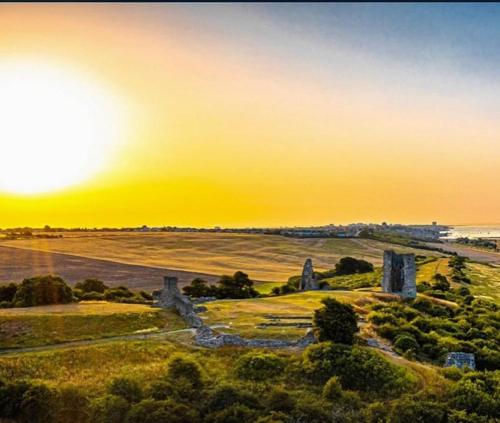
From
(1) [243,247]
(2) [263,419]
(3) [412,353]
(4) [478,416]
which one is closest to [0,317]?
(2) [263,419]

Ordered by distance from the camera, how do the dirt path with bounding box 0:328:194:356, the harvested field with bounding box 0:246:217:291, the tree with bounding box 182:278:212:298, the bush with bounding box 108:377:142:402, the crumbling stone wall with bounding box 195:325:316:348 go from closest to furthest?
the bush with bounding box 108:377:142:402, the dirt path with bounding box 0:328:194:356, the crumbling stone wall with bounding box 195:325:316:348, the tree with bounding box 182:278:212:298, the harvested field with bounding box 0:246:217:291

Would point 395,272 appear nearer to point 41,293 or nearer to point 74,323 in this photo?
point 74,323

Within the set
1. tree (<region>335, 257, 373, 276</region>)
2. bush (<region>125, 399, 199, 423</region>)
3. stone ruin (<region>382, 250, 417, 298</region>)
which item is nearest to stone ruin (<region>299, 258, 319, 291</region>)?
stone ruin (<region>382, 250, 417, 298</region>)

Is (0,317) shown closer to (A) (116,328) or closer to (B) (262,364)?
(A) (116,328)

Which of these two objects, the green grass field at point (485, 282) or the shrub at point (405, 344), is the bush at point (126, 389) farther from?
the green grass field at point (485, 282)

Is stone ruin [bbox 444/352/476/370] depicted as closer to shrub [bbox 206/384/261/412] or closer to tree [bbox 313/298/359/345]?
tree [bbox 313/298/359/345]

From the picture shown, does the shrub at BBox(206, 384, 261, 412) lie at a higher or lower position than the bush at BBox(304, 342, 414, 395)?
lower

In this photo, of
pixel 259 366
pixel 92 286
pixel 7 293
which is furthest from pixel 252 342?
pixel 92 286
